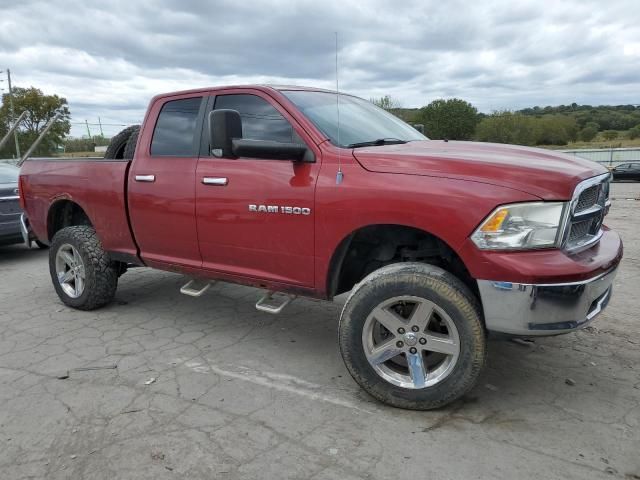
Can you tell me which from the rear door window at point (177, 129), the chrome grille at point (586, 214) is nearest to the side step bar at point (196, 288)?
the rear door window at point (177, 129)

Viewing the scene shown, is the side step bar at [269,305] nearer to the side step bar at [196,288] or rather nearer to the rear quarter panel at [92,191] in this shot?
the side step bar at [196,288]

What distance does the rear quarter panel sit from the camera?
4.59 metres

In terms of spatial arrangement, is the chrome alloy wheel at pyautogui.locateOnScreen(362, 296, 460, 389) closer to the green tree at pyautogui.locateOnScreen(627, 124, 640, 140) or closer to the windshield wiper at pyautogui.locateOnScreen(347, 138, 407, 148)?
the windshield wiper at pyautogui.locateOnScreen(347, 138, 407, 148)

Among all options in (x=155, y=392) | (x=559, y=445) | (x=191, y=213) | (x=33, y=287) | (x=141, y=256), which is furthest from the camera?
(x=33, y=287)

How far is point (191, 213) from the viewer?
4.02m

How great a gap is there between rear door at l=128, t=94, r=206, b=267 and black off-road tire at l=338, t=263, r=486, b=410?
1587mm

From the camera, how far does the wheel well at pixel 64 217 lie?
536cm

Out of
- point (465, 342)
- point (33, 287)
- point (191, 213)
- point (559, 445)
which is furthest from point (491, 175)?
point (33, 287)

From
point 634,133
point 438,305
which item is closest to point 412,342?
point 438,305

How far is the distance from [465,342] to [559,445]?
69cm

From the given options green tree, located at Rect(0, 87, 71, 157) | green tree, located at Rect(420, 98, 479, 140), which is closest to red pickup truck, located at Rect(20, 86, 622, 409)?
green tree, located at Rect(420, 98, 479, 140)

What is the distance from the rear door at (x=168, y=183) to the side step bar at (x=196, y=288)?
0.80ft

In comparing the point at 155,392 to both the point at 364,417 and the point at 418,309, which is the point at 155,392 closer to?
the point at 364,417

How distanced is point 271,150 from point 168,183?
1.29m
